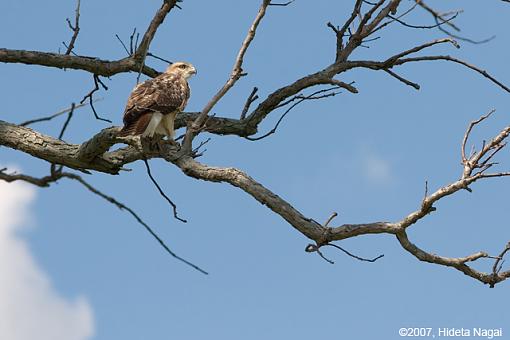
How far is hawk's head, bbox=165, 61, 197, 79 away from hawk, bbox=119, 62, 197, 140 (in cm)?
37

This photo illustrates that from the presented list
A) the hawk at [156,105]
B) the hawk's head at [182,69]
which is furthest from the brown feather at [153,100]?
the hawk's head at [182,69]

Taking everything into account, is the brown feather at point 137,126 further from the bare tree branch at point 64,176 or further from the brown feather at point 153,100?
the bare tree branch at point 64,176

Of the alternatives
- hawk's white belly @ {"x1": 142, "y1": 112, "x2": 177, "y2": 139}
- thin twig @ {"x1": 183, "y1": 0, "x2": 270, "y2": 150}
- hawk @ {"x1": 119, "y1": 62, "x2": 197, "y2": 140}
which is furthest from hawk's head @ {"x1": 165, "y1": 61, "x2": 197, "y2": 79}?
thin twig @ {"x1": 183, "y1": 0, "x2": 270, "y2": 150}

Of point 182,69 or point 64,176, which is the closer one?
point 64,176

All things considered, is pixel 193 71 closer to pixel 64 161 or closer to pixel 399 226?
pixel 64 161

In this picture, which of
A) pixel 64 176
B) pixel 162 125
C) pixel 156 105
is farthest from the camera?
pixel 162 125

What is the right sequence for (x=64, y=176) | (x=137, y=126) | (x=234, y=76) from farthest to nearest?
1. (x=137, y=126)
2. (x=234, y=76)
3. (x=64, y=176)

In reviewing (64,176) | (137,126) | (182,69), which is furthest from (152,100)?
(64,176)

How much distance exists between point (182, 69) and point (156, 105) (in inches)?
61.9

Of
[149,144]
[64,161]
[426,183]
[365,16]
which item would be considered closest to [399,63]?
[365,16]

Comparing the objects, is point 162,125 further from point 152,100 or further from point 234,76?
point 234,76

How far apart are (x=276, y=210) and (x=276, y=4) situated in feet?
5.60

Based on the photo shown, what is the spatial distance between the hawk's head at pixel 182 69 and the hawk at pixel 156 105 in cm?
37

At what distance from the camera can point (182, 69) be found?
304 inches
